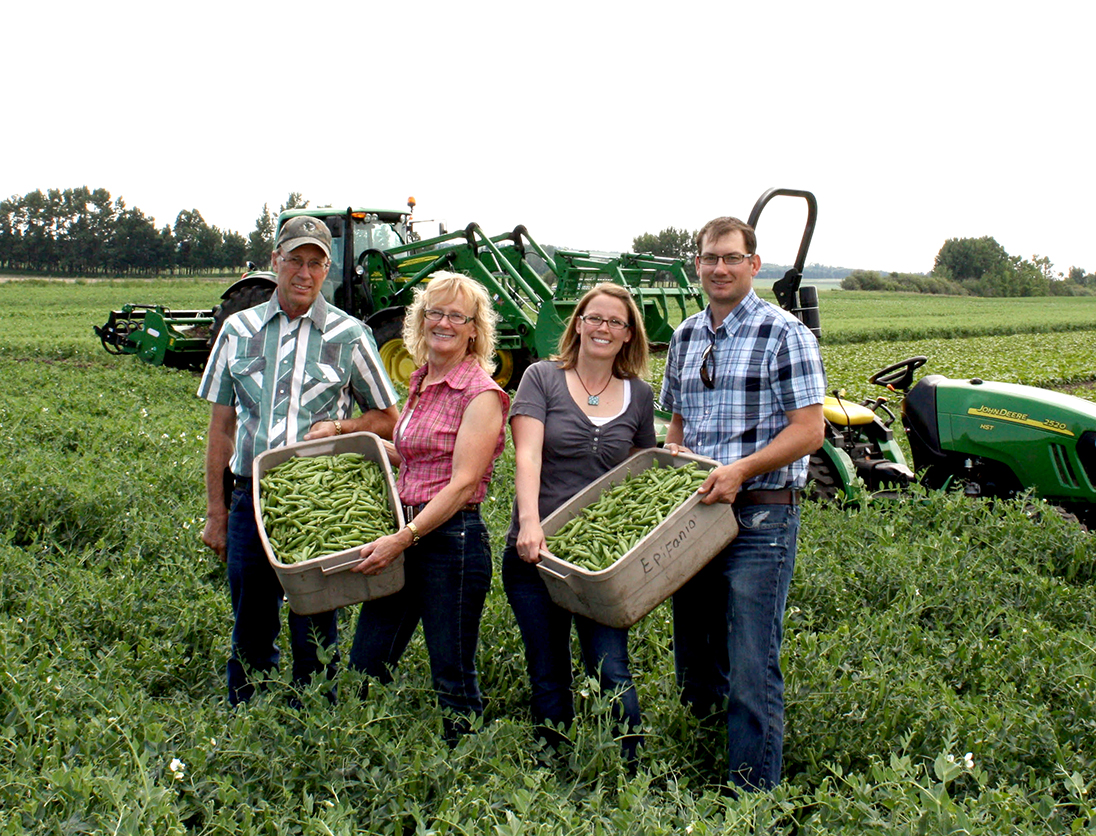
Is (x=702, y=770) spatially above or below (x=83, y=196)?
below

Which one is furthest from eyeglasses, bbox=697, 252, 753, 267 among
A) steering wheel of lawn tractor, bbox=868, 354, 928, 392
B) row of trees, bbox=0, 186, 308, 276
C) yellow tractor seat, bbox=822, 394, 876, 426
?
row of trees, bbox=0, 186, 308, 276

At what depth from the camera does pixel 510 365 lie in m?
12.2

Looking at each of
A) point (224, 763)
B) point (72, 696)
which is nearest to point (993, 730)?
point (224, 763)

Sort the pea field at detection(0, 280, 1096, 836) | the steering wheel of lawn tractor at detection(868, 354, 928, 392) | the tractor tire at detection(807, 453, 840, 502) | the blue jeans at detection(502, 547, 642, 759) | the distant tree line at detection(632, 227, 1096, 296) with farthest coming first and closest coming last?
1. the distant tree line at detection(632, 227, 1096, 296)
2. the steering wheel of lawn tractor at detection(868, 354, 928, 392)
3. the tractor tire at detection(807, 453, 840, 502)
4. the blue jeans at detection(502, 547, 642, 759)
5. the pea field at detection(0, 280, 1096, 836)

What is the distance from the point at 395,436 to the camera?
324 cm

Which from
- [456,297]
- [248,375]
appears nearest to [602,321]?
[456,297]

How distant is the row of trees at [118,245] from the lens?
289 ft

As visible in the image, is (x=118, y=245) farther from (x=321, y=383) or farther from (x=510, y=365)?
(x=321, y=383)

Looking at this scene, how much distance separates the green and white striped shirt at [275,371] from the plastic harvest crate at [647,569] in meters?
1.03

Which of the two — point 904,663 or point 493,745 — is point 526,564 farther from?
point 904,663

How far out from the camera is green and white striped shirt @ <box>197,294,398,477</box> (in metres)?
3.26

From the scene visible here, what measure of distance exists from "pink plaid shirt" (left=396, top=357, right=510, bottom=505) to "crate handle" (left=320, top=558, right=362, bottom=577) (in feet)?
1.13

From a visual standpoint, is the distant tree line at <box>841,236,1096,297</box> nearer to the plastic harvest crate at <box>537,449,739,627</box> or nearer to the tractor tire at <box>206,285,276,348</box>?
the tractor tire at <box>206,285,276,348</box>

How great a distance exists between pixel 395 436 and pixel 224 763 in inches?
47.9
